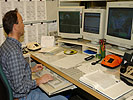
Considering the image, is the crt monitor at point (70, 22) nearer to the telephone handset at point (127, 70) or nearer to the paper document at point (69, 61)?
the paper document at point (69, 61)

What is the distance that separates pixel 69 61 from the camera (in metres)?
1.74

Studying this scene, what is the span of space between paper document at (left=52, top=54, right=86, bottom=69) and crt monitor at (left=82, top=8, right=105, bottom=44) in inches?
10.7

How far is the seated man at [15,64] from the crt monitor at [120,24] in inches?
32.2

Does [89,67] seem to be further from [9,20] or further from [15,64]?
[9,20]

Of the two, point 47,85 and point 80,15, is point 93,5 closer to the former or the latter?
point 80,15

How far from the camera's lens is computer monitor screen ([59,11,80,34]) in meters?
2.05

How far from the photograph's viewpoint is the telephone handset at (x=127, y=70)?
49.7 inches

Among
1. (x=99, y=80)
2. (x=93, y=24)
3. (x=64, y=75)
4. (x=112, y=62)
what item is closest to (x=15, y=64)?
(x=64, y=75)

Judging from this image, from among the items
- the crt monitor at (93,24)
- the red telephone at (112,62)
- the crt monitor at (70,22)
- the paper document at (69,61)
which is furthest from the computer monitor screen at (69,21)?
the red telephone at (112,62)

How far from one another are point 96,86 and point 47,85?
436 mm

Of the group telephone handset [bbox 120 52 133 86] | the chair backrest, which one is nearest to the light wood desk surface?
telephone handset [bbox 120 52 133 86]

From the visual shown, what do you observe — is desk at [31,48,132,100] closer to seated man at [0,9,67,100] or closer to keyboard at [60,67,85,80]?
keyboard at [60,67,85,80]

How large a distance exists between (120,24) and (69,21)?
72 cm

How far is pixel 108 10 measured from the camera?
1715mm
